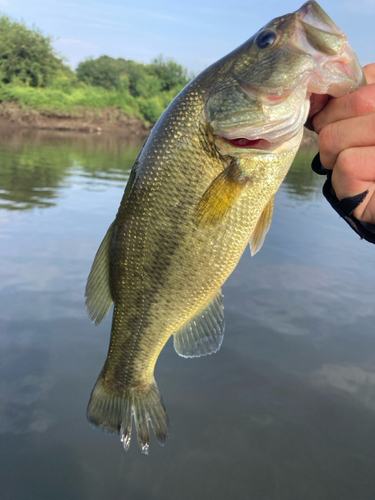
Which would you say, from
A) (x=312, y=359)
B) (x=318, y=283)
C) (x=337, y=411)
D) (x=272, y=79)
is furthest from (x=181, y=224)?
(x=318, y=283)

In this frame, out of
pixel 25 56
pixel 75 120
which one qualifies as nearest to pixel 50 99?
pixel 75 120

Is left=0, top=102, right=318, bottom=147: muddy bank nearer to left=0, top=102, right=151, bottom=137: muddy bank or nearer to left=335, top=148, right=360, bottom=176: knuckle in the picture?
left=0, top=102, right=151, bottom=137: muddy bank

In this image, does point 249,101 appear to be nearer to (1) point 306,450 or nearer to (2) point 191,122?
(2) point 191,122

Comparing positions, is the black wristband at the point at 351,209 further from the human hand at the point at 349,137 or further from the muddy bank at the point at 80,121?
the muddy bank at the point at 80,121

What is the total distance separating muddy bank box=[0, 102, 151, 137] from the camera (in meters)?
39.0

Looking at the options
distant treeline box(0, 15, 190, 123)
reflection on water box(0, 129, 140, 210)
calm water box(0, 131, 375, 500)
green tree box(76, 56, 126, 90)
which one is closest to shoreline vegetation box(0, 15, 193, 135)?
distant treeline box(0, 15, 190, 123)

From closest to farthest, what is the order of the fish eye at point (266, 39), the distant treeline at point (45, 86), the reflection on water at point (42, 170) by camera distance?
the fish eye at point (266, 39), the reflection on water at point (42, 170), the distant treeline at point (45, 86)

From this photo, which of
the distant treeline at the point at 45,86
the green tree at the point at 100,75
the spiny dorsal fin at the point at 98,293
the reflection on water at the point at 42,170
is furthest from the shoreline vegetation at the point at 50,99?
the spiny dorsal fin at the point at 98,293

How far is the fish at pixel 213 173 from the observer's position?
69.1 inches

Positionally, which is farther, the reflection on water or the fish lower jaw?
the reflection on water

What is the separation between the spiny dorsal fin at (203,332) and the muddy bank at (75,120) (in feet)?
136

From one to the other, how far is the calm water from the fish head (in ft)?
9.36

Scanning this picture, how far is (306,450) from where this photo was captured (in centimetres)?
363

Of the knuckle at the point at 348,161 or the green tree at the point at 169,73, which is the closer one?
the knuckle at the point at 348,161
